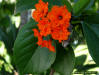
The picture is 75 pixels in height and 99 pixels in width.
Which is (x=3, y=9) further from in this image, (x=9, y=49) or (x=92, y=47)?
(x=92, y=47)

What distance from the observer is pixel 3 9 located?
257 centimetres

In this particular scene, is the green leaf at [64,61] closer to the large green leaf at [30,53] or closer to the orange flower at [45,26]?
the large green leaf at [30,53]

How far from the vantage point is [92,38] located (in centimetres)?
79

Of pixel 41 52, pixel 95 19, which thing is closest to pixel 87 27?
pixel 95 19

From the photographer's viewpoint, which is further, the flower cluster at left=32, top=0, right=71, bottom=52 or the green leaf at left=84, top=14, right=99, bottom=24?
the green leaf at left=84, top=14, right=99, bottom=24

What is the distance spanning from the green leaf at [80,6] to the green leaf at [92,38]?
7 centimetres

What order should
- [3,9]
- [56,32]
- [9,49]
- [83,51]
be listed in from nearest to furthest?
[56,32] → [83,51] → [9,49] → [3,9]

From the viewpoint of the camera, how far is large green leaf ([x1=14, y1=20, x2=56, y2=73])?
85cm

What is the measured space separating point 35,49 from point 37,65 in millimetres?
62

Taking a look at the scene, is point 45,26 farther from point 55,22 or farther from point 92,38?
point 92,38

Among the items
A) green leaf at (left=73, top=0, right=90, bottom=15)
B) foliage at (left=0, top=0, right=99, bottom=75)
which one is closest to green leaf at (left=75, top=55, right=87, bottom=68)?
foliage at (left=0, top=0, right=99, bottom=75)

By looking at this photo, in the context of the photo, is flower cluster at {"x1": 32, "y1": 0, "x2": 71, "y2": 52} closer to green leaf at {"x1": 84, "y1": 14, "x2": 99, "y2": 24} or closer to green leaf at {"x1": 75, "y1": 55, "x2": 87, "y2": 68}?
green leaf at {"x1": 84, "y1": 14, "x2": 99, "y2": 24}

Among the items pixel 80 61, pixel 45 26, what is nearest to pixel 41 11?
pixel 45 26

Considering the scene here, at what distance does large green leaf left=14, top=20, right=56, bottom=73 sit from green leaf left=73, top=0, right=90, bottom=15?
16 cm
